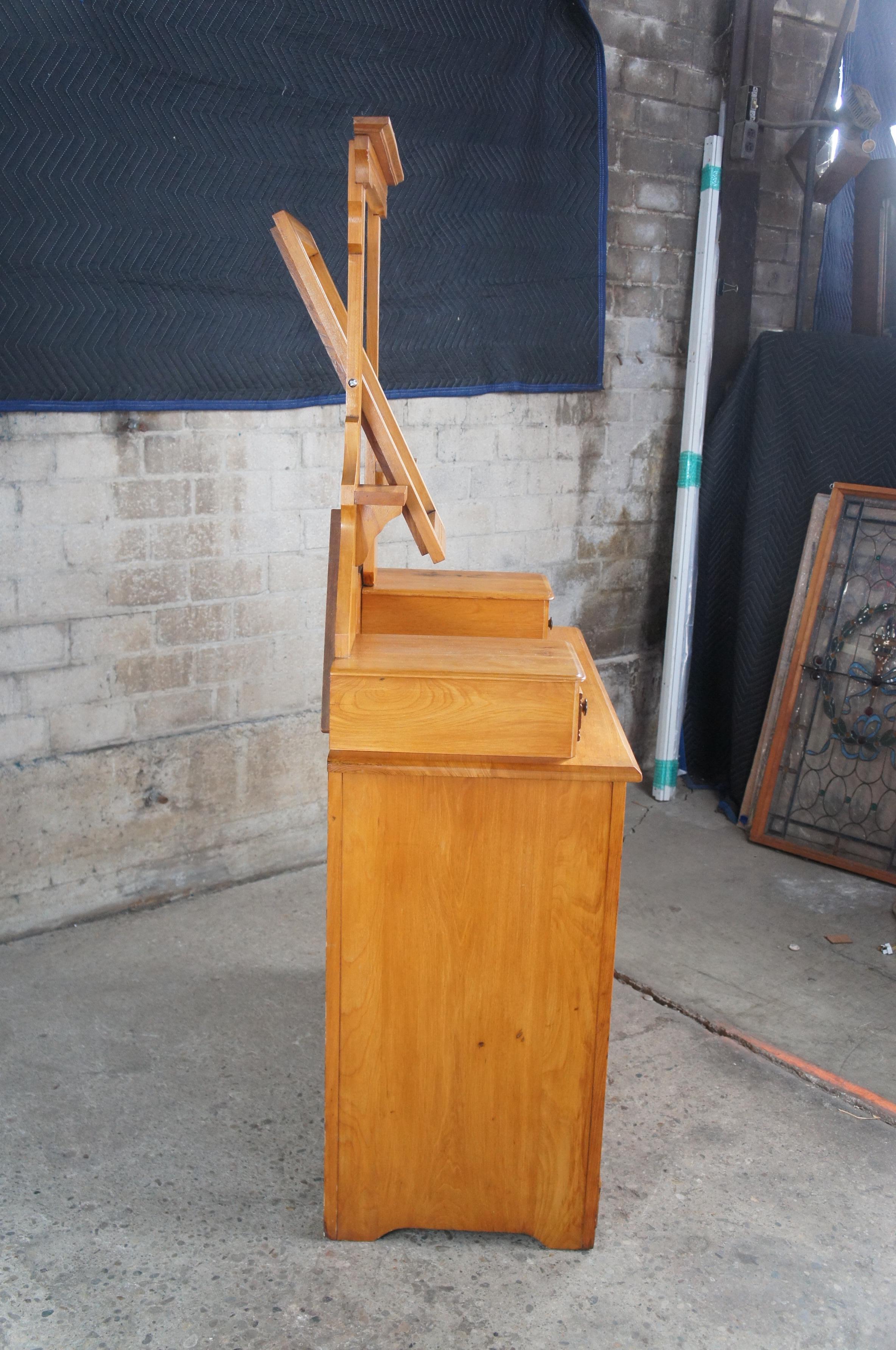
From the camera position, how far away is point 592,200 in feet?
11.9

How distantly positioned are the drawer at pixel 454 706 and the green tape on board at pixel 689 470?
2335mm

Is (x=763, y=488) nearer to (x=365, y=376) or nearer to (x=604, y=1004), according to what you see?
(x=365, y=376)

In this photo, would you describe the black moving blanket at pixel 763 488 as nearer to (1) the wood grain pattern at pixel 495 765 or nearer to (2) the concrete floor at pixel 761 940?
(2) the concrete floor at pixel 761 940

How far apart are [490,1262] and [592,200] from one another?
2976 mm

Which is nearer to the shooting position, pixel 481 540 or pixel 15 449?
pixel 15 449

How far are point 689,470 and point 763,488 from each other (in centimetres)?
25

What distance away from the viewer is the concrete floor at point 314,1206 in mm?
1843

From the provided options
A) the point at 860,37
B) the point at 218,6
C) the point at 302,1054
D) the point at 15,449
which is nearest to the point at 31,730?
the point at 15,449

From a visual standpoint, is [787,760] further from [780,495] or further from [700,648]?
[780,495]

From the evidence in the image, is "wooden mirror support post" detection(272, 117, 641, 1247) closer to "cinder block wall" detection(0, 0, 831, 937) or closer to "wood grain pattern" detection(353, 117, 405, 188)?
"wood grain pattern" detection(353, 117, 405, 188)

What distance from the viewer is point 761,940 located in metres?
3.17

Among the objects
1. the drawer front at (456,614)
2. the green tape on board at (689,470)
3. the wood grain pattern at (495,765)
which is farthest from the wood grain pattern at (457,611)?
the green tape on board at (689,470)

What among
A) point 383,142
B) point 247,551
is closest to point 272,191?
point 247,551

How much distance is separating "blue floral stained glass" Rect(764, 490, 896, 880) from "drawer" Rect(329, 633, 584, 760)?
6.94 ft
